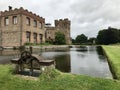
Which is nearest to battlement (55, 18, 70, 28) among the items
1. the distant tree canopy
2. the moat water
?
the distant tree canopy

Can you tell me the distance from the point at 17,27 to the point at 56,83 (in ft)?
104

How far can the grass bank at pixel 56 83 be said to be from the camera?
5.18m

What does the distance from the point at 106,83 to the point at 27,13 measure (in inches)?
1324

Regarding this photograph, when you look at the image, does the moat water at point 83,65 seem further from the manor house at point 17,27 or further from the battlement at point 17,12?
the battlement at point 17,12

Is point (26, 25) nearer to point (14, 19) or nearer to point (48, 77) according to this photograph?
point (14, 19)

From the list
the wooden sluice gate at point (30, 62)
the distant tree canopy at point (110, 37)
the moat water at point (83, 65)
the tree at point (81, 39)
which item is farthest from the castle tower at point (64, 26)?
the wooden sluice gate at point (30, 62)

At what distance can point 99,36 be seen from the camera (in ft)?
268

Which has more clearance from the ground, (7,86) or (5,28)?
(5,28)

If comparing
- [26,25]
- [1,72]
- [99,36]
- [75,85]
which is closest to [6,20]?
[26,25]

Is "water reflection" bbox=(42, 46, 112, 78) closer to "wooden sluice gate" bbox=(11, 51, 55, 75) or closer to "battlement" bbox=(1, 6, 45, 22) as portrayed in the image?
"wooden sluice gate" bbox=(11, 51, 55, 75)

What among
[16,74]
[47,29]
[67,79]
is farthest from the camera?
[47,29]

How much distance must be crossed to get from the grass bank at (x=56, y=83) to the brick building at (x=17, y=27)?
2931 cm

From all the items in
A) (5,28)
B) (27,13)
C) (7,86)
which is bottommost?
(7,86)

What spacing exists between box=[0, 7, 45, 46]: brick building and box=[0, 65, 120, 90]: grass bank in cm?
2931
